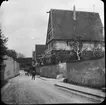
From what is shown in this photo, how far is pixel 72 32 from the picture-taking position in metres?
26.1

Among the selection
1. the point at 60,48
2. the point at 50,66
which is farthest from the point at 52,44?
the point at 50,66

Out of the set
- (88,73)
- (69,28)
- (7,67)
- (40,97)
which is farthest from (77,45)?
(40,97)

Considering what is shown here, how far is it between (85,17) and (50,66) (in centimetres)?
866

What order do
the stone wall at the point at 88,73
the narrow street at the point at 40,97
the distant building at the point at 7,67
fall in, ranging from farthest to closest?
the distant building at the point at 7,67
the stone wall at the point at 88,73
the narrow street at the point at 40,97

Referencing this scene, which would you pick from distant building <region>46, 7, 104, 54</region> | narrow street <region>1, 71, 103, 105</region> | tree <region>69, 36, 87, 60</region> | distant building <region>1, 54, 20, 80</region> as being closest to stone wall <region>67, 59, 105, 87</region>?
narrow street <region>1, 71, 103, 105</region>

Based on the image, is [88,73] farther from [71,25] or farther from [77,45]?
[71,25]

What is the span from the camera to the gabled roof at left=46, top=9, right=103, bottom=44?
23.7 meters

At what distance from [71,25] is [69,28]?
0.67 meters

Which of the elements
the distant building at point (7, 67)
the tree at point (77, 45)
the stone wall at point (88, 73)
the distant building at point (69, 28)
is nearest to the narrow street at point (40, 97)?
the distant building at point (7, 67)

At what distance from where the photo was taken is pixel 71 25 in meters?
25.3

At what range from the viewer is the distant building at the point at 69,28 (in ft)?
78.3

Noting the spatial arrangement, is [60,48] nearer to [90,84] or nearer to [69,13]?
[69,13]

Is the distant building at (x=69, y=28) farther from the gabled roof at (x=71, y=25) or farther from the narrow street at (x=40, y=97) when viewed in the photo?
the narrow street at (x=40, y=97)

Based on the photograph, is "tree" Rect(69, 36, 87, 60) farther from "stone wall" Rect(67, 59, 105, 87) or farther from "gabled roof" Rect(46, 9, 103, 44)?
"stone wall" Rect(67, 59, 105, 87)
